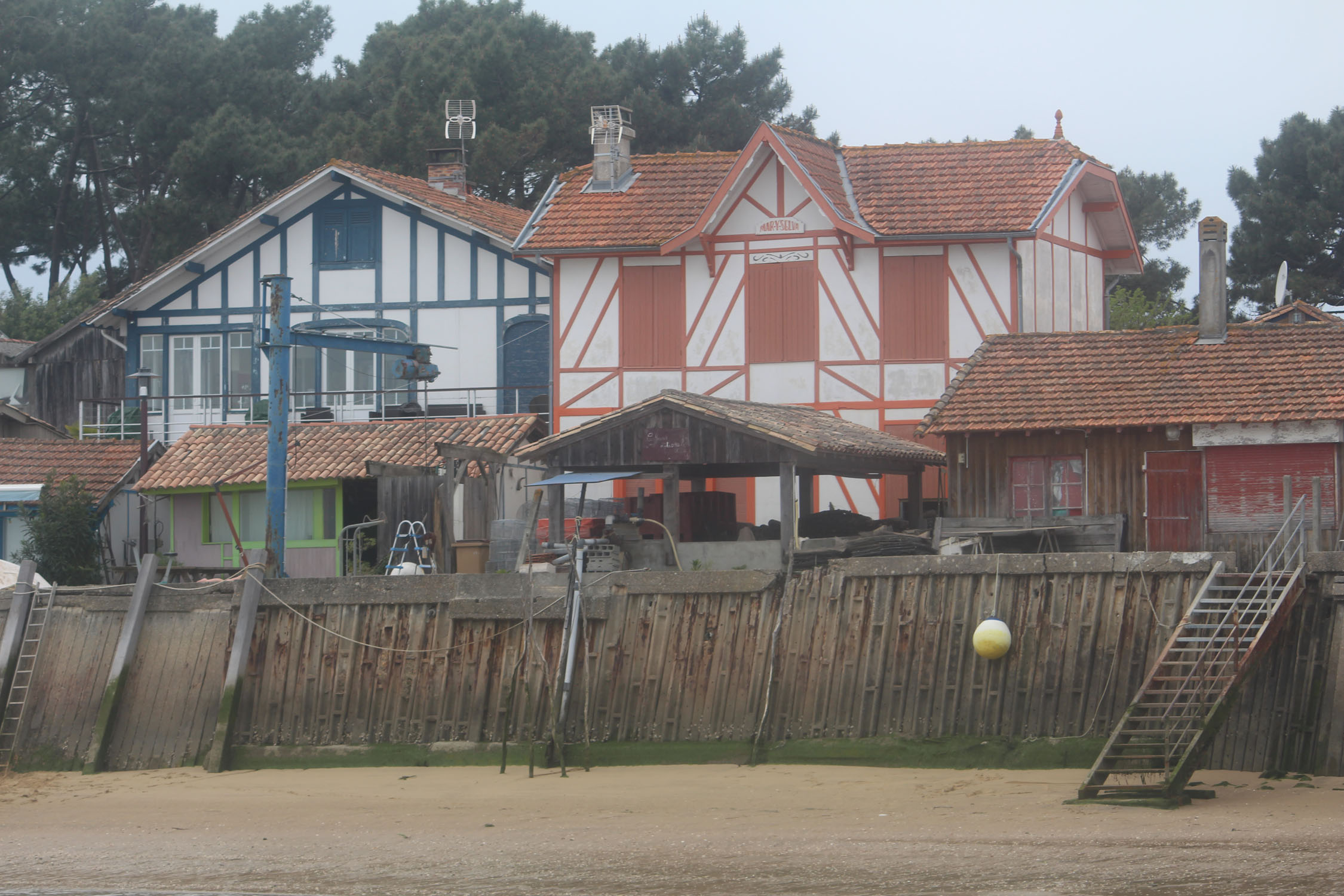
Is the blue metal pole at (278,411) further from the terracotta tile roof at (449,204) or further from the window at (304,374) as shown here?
the window at (304,374)

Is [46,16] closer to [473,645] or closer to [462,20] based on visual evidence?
[462,20]

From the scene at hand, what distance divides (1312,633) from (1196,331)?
27.0ft

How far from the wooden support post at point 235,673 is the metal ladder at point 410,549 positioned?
3.24 m

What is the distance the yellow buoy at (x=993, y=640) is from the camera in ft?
54.2

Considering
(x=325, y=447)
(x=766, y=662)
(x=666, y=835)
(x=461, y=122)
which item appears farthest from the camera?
(x=461, y=122)

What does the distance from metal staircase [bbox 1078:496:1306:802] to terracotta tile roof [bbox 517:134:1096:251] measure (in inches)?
435

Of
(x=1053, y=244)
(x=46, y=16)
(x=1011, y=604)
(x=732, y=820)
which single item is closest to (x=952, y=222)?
(x=1053, y=244)

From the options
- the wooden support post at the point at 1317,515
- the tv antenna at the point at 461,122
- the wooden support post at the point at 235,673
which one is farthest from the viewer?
the tv antenna at the point at 461,122

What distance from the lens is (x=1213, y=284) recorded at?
23141 millimetres

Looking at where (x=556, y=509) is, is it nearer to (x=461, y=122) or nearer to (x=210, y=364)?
(x=210, y=364)

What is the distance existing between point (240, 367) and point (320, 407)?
2.16 metres

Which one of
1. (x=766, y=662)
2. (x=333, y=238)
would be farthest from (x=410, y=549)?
(x=333, y=238)

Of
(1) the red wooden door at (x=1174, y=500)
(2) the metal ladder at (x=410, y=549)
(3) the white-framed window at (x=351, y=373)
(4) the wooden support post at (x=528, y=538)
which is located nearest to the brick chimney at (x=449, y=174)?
(3) the white-framed window at (x=351, y=373)

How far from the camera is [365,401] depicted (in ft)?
104
